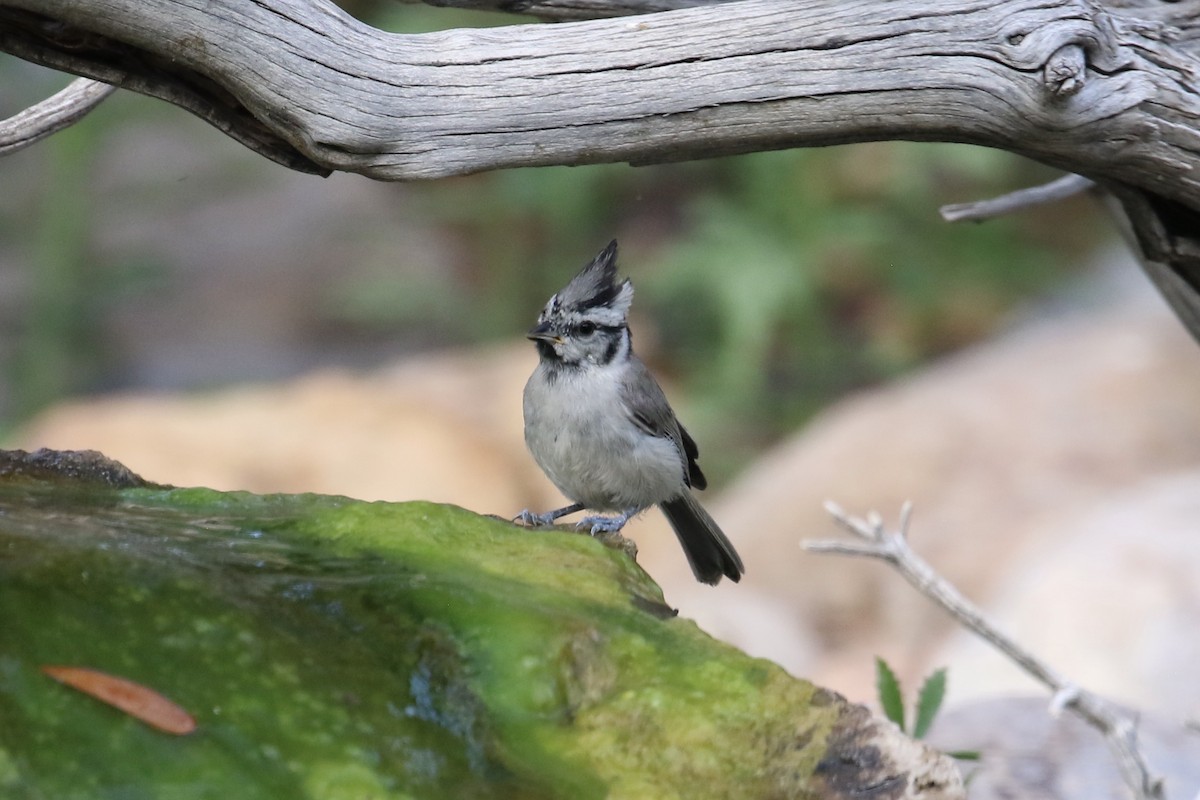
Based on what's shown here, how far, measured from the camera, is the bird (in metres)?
4.28

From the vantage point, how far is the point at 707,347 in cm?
970

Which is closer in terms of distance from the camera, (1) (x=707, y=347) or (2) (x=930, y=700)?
(2) (x=930, y=700)

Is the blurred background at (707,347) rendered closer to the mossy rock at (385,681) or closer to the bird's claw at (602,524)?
the bird's claw at (602,524)

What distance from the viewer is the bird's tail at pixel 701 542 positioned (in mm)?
4457

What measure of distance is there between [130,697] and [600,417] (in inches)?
81.8

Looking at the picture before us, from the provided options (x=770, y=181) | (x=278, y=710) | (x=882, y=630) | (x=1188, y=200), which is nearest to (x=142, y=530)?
(x=278, y=710)

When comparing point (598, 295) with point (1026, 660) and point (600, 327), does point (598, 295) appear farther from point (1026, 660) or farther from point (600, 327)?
point (1026, 660)

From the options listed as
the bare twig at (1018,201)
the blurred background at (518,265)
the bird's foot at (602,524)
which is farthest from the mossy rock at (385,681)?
the blurred background at (518,265)

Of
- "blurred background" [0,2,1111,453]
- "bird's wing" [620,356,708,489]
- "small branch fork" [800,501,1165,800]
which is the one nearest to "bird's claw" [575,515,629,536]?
"bird's wing" [620,356,708,489]

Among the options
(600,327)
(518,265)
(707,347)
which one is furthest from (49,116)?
(518,265)

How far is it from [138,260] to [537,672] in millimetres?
8043

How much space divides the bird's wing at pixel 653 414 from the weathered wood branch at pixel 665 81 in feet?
4.62

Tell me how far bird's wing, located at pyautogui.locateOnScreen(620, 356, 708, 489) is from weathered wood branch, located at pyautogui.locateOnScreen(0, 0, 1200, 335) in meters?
1.41

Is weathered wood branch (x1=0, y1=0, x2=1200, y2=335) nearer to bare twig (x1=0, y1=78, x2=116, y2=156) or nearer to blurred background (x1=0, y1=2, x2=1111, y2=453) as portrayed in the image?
bare twig (x1=0, y1=78, x2=116, y2=156)
